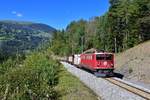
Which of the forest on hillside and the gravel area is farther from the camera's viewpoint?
the forest on hillside

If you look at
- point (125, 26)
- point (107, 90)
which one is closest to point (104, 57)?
point (107, 90)

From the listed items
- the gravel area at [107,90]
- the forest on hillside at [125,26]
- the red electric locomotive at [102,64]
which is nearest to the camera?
the gravel area at [107,90]

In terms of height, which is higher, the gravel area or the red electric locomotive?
the red electric locomotive

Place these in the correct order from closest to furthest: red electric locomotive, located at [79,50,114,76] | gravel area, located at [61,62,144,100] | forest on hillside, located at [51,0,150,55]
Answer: gravel area, located at [61,62,144,100], red electric locomotive, located at [79,50,114,76], forest on hillside, located at [51,0,150,55]

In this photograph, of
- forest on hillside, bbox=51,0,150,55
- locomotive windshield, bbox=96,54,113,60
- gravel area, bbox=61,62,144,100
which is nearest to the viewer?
gravel area, bbox=61,62,144,100

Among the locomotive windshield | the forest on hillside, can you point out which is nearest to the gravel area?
the locomotive windshield

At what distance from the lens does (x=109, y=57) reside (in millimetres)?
49562

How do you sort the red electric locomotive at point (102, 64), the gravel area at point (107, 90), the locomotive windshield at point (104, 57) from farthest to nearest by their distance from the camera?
the locomotive windshield at point (104, 57) → the red electric locomotive at point (102, 64) → the gravel area at point (107, 90)

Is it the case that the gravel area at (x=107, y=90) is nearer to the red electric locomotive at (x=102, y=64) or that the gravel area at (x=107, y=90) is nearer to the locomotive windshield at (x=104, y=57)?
the red electric locomotive at (x=102, y=64)

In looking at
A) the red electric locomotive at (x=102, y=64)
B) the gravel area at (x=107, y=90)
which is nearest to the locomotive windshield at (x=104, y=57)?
the red electric locomotive at (x=102, y=64)

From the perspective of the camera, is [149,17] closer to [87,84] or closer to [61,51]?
[87,84]

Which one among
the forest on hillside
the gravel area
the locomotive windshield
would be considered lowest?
the gravel area

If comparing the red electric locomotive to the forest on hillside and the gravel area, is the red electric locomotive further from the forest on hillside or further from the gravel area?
the forest on hillside

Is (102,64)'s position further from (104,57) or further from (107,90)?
(107,90)
